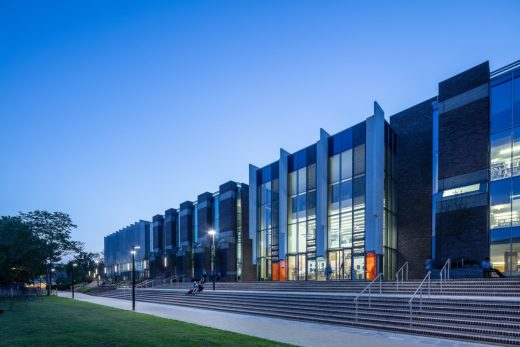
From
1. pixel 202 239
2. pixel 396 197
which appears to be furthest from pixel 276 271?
pixel 202 239

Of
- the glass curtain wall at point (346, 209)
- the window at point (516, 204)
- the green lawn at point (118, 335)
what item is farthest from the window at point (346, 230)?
the green lawn at point (118, 335)

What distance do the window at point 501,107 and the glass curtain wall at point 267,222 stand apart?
65.2 ft

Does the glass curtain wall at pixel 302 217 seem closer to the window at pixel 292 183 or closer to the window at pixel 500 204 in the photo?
the window at pixel 292 183

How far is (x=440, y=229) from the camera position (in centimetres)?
2255

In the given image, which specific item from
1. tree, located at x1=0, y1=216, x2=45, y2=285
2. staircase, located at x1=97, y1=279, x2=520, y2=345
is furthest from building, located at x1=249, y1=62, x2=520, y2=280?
tree, located at x1=0, y1=216, x2=45, y2=285

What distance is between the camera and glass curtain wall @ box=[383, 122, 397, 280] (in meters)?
27.2

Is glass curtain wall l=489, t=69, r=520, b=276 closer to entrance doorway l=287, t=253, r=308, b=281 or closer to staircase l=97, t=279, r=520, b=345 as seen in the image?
staircase l=97, t=279, r=520, b=345

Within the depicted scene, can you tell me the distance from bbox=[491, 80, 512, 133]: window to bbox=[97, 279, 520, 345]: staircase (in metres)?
10.2

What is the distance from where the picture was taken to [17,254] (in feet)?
114

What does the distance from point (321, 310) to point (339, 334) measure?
410 cm

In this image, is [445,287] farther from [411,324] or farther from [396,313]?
[411,324]

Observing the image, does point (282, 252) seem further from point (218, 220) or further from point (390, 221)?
point (218, 220)

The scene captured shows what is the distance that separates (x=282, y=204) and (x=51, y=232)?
32.7m

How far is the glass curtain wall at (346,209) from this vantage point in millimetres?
27312
